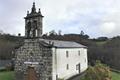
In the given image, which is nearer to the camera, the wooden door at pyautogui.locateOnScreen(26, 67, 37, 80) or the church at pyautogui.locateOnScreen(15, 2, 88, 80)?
the church at pyautogui.locateOnScreen(15, 2, 88, 80)

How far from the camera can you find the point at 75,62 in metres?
39.5

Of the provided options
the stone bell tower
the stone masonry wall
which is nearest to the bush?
the stone masonry wall

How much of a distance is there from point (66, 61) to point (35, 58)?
6.21 meters

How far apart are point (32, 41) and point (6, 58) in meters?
37.0

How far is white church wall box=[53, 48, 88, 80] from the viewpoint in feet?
101

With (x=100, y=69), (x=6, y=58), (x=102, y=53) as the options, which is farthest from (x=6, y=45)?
(x=100, y=69)

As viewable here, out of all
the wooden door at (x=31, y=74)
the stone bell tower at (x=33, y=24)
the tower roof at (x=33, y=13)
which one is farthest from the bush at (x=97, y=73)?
the tower roof at (x=33, y=13)

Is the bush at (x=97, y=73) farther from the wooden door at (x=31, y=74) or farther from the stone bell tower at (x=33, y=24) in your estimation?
the stone bell tower at (x=33, y=24)

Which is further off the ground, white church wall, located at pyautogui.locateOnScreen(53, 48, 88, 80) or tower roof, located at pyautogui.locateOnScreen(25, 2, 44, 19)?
tower roof, located at pyautogui.locateOnScreen(25, 2, 44, 19)

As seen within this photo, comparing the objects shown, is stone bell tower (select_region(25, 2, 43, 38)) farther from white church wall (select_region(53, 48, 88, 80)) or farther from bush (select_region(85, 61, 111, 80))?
bush (select_region(85, 61, 111, 80))

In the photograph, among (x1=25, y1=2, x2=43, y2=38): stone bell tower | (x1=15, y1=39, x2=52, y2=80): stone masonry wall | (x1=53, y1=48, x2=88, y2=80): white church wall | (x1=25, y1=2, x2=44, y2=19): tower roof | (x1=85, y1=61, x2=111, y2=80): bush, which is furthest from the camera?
(x1=25, y1=2, x2=44, y2=19): tower roof

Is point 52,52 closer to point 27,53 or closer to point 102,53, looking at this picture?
point 27,53

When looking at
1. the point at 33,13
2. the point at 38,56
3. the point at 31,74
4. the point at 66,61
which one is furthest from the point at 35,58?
the point at 33,13

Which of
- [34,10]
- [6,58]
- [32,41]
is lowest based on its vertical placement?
[6,58]
